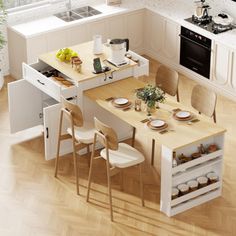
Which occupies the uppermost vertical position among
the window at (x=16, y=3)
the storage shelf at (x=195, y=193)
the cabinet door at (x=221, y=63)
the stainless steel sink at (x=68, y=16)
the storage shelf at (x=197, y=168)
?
the window at (x=16, y=3)

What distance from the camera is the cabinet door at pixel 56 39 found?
10.7 meters

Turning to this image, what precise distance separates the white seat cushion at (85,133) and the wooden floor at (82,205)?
1.67 ft

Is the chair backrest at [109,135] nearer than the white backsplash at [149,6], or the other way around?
the chair backrest at [109,135]

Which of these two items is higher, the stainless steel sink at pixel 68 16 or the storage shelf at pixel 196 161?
the stainless steel sink at pixel 68 16

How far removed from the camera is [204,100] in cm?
891

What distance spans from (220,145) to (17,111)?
2.65m

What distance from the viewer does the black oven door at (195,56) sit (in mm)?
10656

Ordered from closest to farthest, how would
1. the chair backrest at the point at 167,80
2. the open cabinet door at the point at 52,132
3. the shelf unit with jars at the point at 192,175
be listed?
1. the shelf unit with jars at the point at 192,175
2. the open cabinet door at the point at 52,132
3. the chair backrest at the point at 167,80

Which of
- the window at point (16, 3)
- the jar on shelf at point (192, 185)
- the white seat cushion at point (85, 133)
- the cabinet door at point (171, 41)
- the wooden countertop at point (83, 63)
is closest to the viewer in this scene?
the jar on shelf at point (192, 185)

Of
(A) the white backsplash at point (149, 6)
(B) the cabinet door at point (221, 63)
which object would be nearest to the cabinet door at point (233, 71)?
(B) the cabinet door at point (221, 63)

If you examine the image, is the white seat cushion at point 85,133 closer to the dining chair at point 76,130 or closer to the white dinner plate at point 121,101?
the dining chair at point 76,130

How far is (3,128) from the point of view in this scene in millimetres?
Result: 9898

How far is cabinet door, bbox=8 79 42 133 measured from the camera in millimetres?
9438

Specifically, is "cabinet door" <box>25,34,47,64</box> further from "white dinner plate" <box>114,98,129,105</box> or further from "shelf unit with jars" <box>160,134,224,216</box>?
"shelf unit with jars" <box>160,134,224,216</box>
